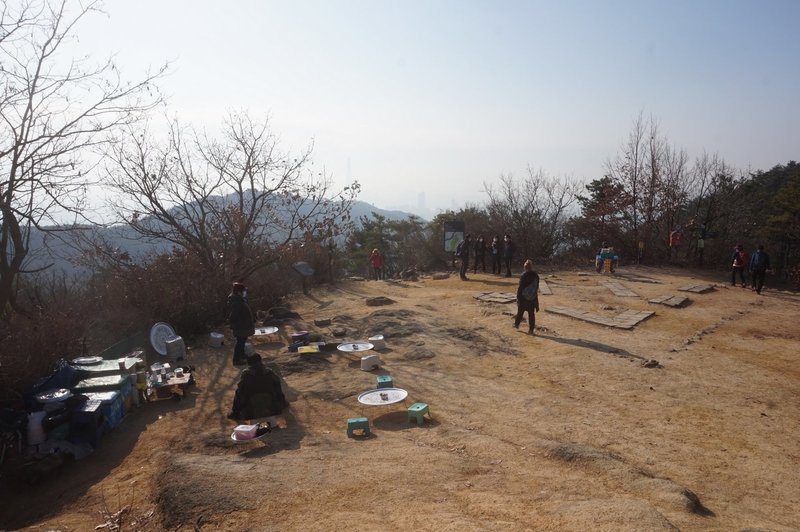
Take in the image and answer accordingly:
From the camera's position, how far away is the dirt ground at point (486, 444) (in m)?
4.21

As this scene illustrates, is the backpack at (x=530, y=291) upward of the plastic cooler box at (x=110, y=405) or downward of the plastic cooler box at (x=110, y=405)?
upward

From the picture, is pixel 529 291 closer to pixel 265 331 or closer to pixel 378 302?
pixel 378 302

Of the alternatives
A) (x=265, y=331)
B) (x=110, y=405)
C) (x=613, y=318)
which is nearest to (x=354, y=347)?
(x=265, y=331)

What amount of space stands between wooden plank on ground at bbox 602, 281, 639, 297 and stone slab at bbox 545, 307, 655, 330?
2.23m

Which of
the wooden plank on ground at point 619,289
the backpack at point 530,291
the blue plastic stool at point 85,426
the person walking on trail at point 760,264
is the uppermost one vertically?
the person walking on trail at point 760,264

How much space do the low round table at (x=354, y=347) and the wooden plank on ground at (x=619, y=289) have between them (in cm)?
856

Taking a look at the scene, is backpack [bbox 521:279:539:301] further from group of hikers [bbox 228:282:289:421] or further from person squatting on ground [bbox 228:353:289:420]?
person squatting on ground [bbox 228:353:289:420]

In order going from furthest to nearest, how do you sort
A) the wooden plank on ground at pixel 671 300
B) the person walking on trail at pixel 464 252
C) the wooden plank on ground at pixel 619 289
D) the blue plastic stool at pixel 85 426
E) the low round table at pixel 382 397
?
1. the person walking on trail at pixel 464 252
2. the wooden plank on ground at pixel 619 289
3. the wooden plank on ground at pixel 671 300
4. the low round table at pixel 382 397
5. the blue plastic stool at pixel 85 426

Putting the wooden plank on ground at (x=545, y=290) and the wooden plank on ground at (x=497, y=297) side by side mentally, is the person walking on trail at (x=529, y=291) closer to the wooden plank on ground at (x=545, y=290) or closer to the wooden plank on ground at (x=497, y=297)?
the wooden plank on ground at (x=497, y=297)

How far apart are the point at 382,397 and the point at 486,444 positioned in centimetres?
181

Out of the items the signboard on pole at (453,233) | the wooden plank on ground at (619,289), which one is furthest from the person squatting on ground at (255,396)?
the signboard on pole at (453,233)

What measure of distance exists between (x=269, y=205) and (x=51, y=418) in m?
10.1

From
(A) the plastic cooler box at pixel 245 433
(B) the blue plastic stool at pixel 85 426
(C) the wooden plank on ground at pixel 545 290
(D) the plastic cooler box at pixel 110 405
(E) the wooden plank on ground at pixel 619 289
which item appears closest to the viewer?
(A) the plastic cooler box at pixel 245 433

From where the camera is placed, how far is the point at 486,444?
5871mm
